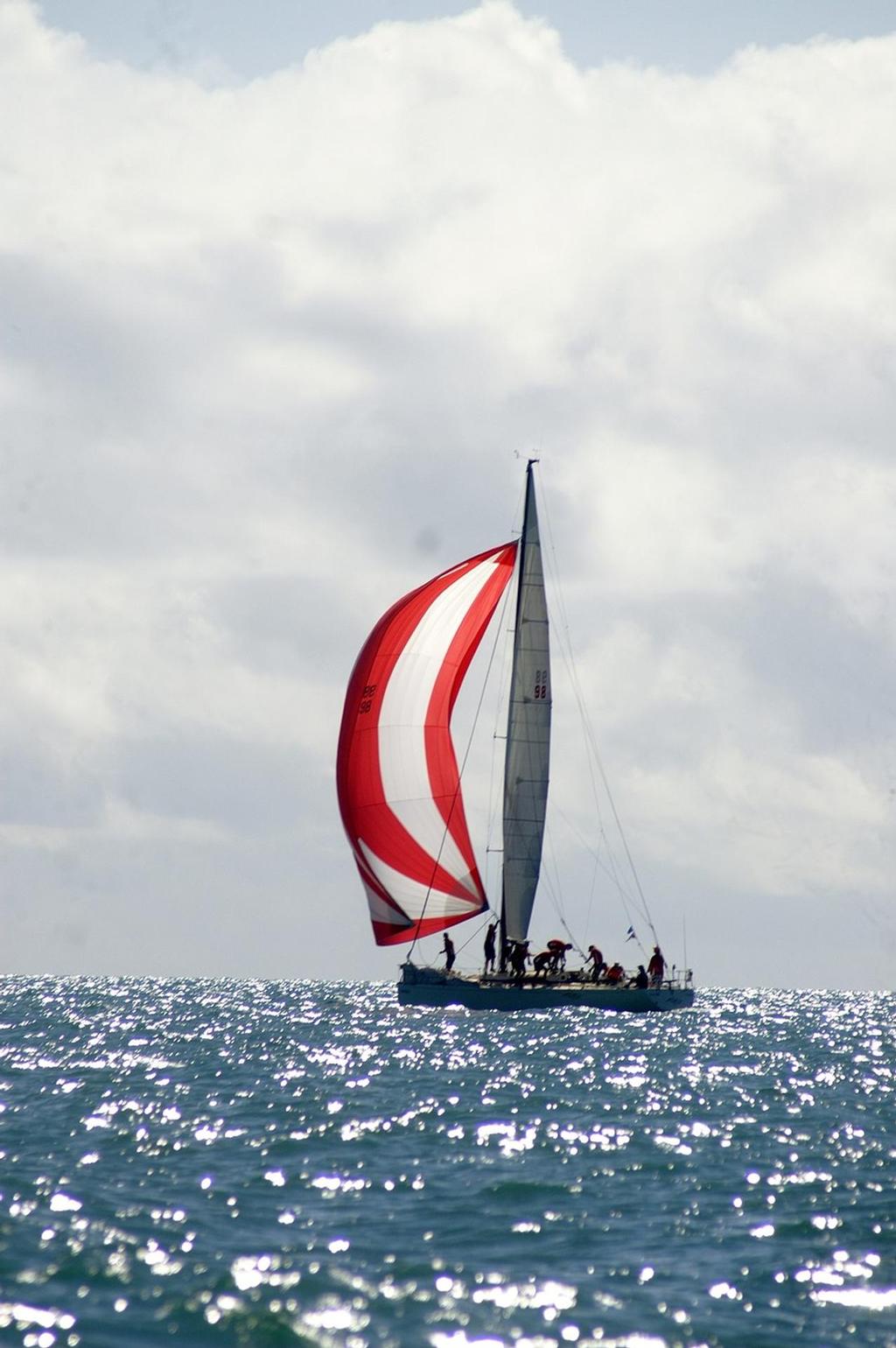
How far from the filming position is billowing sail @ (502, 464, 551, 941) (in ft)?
148

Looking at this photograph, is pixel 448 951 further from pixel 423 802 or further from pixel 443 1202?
pixel 443 1202

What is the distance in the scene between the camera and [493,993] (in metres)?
41.6

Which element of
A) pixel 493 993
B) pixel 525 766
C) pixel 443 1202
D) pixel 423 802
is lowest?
pixel 443 1202

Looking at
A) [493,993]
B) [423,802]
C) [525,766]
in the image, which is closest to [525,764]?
[525,766]

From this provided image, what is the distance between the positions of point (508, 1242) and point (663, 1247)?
1.36 meters

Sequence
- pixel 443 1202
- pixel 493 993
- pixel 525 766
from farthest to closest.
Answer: pixel 525 766 → pixel 493 993 → pixel 443 1202

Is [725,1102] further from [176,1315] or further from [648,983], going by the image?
[648,983]

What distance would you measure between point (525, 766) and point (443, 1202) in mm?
29479

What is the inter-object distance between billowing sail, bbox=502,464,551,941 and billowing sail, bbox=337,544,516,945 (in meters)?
2.09

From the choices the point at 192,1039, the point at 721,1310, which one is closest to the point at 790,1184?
the point at 721,1310

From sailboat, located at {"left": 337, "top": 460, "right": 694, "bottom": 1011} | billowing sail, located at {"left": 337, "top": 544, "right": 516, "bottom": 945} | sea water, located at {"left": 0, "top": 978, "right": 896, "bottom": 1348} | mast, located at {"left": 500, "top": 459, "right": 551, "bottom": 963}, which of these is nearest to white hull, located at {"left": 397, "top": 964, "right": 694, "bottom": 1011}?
sailboat, located at {"left": 337, "top": 460, "right": 694, "bottom": 1011}

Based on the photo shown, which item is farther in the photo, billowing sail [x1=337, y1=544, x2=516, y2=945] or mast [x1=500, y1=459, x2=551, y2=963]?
mast [x1=500, y1=459, x2=551, y2=963]

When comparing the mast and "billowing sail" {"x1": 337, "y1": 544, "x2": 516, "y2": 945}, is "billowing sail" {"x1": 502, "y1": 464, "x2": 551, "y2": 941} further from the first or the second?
"billowing sail" {"x1": 337, "y1": 544, "x2": 516, "y2": 945}

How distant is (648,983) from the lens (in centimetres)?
4506
